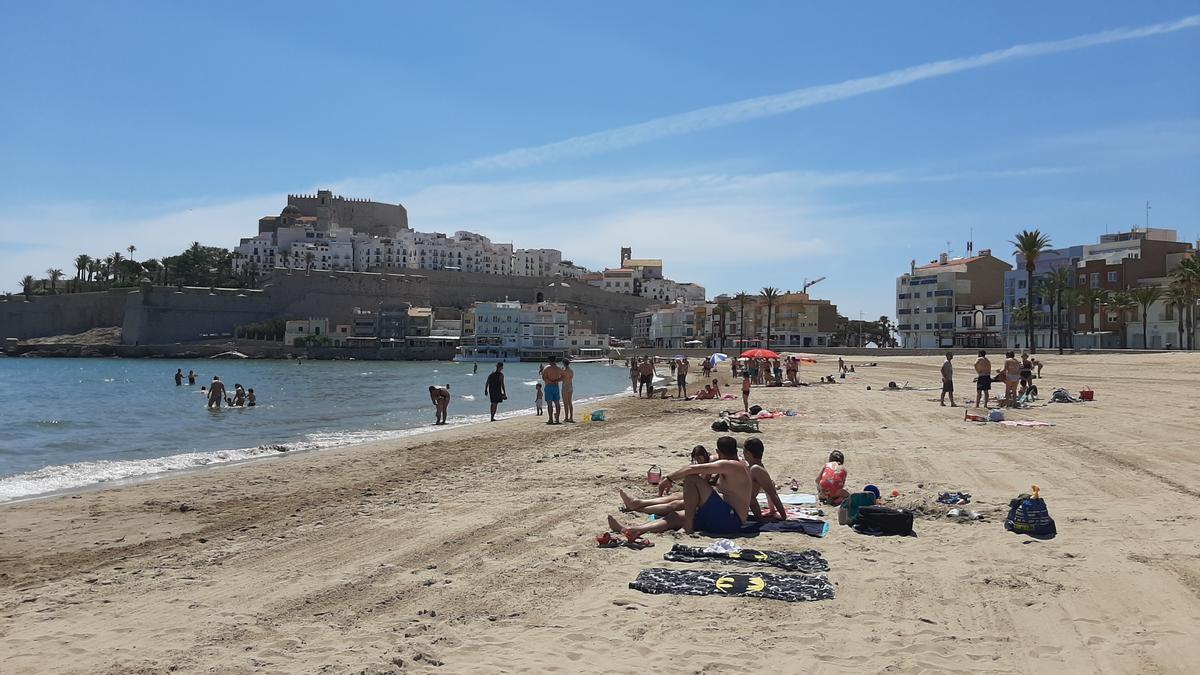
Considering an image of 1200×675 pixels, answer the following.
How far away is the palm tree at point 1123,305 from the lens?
55344 millimetres

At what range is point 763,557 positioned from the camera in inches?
227

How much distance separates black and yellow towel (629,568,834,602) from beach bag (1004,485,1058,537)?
6.53ft

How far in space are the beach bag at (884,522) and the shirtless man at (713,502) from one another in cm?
→ 87

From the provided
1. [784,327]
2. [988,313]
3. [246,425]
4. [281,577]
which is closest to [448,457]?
[281,577]

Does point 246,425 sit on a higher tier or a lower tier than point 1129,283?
lower

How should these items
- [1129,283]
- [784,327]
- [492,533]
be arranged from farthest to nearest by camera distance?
[784,327] < [1129,283] < [492,533]

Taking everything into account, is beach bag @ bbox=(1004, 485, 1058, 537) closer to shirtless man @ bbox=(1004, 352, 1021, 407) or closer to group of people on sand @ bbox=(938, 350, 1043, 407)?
group of people on sand @ bbox=(938, 350, 1043, 407)

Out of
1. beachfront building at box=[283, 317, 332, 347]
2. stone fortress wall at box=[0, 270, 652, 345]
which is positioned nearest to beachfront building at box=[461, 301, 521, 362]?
stone fortress wall at box=[0, 270, 652, 345]

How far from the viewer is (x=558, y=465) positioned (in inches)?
437

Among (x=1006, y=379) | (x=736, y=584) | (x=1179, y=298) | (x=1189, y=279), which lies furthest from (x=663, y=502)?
(x=1179, y=298)

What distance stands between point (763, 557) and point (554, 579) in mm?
1408

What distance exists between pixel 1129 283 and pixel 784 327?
116 ft

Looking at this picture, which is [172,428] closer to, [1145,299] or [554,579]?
[554,579]

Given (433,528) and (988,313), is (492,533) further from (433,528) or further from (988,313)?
(988,313)
